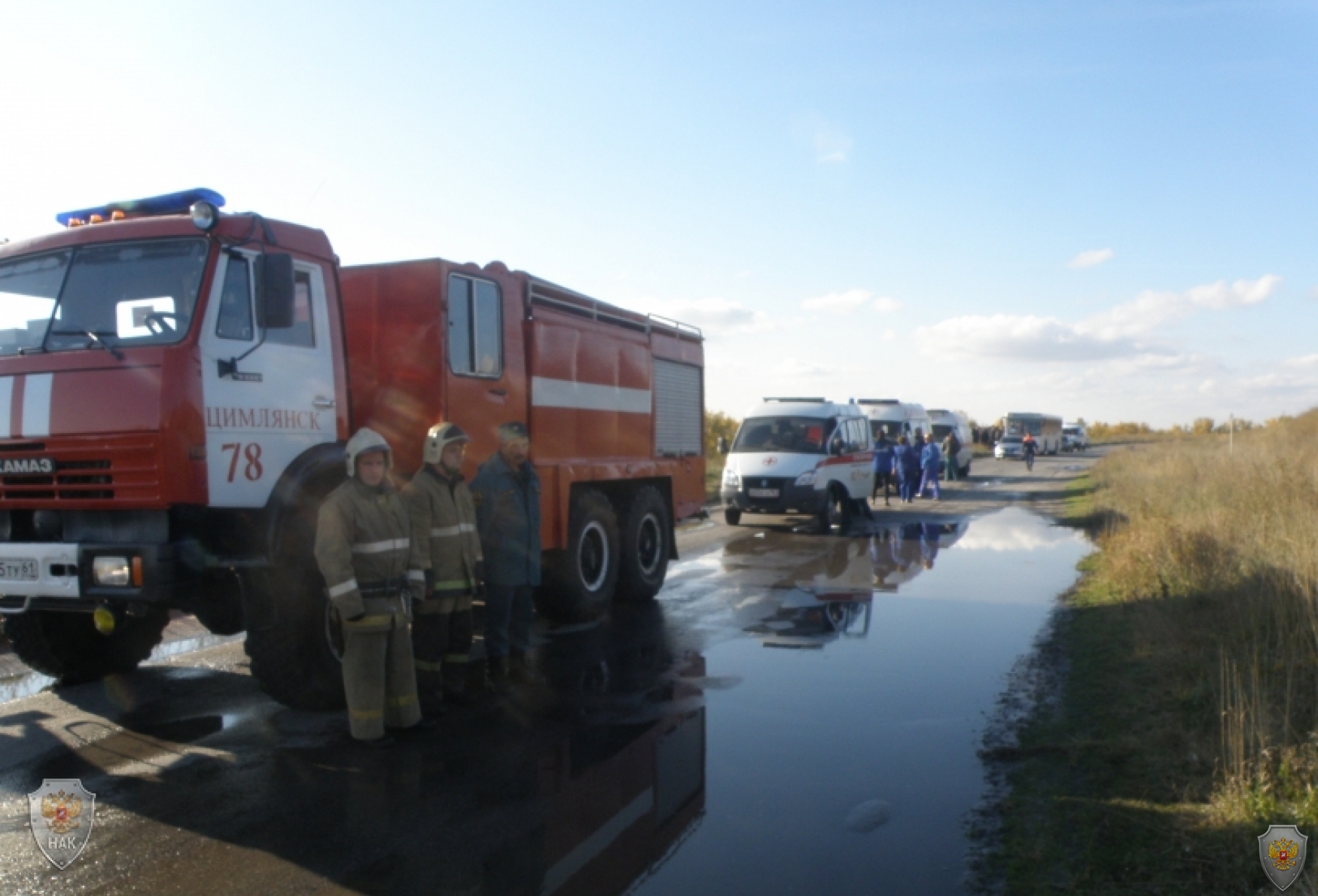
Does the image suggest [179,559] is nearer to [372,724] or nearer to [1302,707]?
[372,724]

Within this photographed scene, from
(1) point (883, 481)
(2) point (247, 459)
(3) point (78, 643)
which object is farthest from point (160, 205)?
(1) point (883, 481)

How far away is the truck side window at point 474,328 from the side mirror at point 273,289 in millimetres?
1656

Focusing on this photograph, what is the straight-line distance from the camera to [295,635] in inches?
241

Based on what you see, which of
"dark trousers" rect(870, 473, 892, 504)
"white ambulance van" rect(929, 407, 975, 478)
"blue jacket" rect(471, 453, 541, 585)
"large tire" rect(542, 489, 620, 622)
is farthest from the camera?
"white ambulance van" rect(929, 407, 975, 478)

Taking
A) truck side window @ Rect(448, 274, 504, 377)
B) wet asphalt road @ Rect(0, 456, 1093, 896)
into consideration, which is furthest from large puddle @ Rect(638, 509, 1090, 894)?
truck side window @ Rect(448, 274, 504, 377)

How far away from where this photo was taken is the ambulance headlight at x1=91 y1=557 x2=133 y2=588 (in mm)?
5566

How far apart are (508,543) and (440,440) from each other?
124cm

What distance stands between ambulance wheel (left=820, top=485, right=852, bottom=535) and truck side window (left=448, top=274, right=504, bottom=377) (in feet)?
35.8

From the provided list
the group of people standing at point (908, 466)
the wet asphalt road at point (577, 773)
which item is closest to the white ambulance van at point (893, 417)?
the group of people standing at point (908, 466)

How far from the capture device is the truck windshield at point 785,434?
1898cm

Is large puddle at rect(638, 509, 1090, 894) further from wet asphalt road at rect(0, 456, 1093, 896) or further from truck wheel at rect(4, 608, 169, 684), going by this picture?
truck wheel at rect(4, 608, 169, 684)

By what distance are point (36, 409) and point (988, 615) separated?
8104 mm

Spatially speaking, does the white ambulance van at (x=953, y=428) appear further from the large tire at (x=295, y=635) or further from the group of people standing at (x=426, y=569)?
the large tire at (x=295, y=635)

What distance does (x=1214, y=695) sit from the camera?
5992 millimetres
